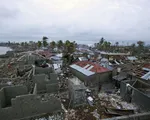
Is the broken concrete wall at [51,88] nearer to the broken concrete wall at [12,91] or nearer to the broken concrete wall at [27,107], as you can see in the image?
the broken concrete wall at [12,91]

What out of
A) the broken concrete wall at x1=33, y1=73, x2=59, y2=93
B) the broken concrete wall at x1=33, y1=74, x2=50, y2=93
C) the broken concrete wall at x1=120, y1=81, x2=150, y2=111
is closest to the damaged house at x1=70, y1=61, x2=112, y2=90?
the broken concrete wall at x1=33, y1=73, x2=59, y2=93

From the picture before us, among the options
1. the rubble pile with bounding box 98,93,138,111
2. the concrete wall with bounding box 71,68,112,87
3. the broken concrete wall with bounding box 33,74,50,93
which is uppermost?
the broken concrete wall with bounding box 33,74,50,93

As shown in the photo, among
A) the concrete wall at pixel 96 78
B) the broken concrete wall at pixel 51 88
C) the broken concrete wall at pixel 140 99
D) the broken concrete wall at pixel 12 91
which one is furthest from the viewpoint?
the concrete wall at pixel 96 78

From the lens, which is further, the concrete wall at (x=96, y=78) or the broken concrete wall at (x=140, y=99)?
the concrete wall at (x=96, y=78)

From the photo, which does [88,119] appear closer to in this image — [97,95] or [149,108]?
[97,95]

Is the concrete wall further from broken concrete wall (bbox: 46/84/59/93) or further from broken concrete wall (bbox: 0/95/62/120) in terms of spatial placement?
broken concrete wall (bbox: 0/95/62/120)

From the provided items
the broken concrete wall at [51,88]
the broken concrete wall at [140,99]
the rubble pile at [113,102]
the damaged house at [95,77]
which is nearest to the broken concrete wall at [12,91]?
the broken concrete wall at [51,88]

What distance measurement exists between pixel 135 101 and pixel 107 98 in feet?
7.57

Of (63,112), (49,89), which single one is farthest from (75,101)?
(49,89)

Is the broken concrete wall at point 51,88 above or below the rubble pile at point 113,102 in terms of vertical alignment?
above

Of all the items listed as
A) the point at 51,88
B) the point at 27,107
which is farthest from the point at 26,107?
the point at 51,88

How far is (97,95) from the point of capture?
37.8 feet

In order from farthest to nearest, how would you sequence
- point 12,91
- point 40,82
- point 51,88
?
1. point 40,82
2. point 51,88
3. point 12,91

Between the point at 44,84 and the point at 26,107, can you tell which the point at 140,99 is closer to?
the point at 26,107
